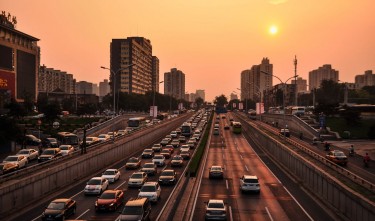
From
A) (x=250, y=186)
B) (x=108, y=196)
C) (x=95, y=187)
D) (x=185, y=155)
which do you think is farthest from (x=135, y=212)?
(x=185, y=155)

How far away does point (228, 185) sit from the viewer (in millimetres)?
39844

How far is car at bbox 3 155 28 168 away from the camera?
44.8 m

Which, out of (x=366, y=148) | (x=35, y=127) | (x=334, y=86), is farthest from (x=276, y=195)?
(x=334, y=86)

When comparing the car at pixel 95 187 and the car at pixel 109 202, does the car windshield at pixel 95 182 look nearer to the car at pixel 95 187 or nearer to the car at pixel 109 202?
the car at pixel 95 187

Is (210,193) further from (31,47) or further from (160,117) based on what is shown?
(31,47)

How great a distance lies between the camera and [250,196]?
34.5m

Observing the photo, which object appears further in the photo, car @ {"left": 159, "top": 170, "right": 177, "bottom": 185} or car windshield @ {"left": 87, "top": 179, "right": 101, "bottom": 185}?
car @ {"left": 159, "top": 170, "right": 177, "bottom": 185}

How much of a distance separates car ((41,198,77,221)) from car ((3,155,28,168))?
20.6 metres

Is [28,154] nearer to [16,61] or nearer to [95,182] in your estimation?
[95,182]

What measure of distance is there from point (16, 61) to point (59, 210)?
14381 cm

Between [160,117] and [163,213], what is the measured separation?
127 meters

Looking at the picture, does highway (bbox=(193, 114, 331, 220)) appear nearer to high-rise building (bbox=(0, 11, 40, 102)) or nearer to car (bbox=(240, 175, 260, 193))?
car (bbox=(240, 175, 260, 193))

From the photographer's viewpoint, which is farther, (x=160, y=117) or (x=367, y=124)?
(x=160, y=117)

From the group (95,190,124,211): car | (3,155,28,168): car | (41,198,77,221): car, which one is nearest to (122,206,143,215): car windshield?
(41,198,77,221): car
